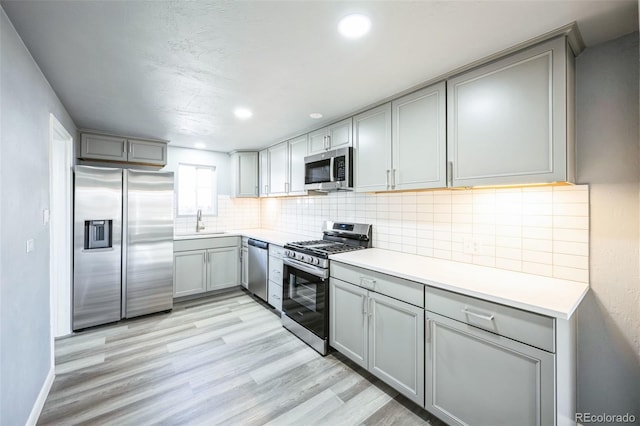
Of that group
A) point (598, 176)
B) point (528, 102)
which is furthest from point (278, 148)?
point (598, 176)

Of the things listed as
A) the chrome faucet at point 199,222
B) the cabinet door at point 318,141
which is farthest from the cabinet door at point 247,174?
the cabinet door at point 318,141

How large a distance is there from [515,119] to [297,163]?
93.9 inches

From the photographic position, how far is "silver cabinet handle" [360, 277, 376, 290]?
6.77 feet

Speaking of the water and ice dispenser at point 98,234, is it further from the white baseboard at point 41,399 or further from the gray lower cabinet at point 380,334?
the gray lower cabinet at point 380,334

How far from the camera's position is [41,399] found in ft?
6.13

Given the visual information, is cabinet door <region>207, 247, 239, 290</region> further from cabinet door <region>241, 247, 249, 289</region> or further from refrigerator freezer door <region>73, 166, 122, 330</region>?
refrigerator freezer door <region>73, 166, 122, 330</region>

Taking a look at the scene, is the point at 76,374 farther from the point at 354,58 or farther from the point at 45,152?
the point at 354,58

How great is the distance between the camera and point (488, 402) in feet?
4.80

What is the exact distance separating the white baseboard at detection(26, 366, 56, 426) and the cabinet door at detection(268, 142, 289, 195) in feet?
9.14

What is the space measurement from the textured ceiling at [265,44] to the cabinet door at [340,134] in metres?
0.25

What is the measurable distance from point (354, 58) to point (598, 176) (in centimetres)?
159

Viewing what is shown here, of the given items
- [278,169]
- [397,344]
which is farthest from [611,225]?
[278,169]

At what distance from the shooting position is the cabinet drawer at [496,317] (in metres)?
1.27

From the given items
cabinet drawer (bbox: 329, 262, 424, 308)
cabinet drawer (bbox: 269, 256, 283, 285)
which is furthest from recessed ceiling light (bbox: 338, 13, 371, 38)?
cabinet drawer (bbox: 269, 256, 283, 285)
